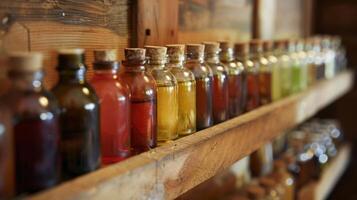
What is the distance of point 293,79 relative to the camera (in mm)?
1723

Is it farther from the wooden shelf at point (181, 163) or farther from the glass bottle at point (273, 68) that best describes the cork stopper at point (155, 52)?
the glass bottle at point (273, 68)

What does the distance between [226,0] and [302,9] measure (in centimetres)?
124

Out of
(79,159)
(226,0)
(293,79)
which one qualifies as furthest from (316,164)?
(79,159)

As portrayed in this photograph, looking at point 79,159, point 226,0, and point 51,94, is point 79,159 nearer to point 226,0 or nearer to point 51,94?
point 51,94

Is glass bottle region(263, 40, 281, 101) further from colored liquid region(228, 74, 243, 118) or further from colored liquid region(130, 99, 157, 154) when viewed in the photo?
colored liquid region(130, 99, 157, 154)

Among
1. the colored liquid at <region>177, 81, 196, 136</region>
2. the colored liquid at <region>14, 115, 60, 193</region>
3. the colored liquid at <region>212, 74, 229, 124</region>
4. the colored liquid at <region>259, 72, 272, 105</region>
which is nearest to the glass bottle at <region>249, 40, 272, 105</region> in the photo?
the colored liquid at <region>259, 72, 272, 105</region>

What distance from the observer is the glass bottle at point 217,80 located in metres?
1.16

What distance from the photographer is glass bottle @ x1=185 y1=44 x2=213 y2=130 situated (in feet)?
3.57

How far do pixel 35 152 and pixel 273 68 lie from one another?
1.00 meters

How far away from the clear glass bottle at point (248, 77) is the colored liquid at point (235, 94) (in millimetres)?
32

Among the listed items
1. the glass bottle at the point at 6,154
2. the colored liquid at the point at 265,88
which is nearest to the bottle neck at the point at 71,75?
the glass bottle at the point at 6,154

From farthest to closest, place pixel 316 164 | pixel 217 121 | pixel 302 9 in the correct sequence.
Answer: pixel 302 9 → pixel 316 164 → pixel 217 121

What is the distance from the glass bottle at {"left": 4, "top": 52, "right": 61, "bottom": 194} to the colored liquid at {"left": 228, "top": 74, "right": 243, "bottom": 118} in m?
0.63

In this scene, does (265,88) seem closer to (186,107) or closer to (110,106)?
(186,107)
